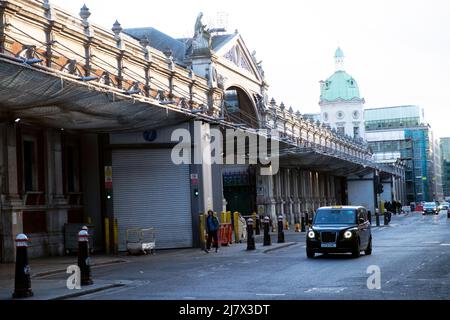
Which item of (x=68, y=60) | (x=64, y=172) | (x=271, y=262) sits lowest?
(x=271, y=262)

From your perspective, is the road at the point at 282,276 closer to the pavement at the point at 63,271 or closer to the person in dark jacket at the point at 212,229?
the pavement at the point at 63,271

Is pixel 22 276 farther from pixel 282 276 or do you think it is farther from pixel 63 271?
pixel 63 271

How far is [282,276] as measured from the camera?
62.1 feet

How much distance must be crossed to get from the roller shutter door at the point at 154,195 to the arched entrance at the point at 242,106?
62.0 ft

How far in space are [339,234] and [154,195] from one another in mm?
11116

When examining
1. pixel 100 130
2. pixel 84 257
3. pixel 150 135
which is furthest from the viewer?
pixel 150 135

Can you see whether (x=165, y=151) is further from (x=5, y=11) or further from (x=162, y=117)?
(x=5, y=11)

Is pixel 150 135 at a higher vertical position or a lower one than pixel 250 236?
higher

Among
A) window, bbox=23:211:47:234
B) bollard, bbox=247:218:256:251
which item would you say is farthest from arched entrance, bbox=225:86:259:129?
window, bbox=23:211:47:234

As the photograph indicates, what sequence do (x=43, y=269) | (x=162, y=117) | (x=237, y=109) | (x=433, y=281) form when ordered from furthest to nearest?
(x=237, y=109), (x=162, y=117), (x=43, y=269), (x=433, y=281)

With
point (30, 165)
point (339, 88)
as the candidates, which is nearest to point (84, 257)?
point (30, 165)

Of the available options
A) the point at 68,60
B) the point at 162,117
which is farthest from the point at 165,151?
the point at 68,60

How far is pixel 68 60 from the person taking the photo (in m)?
28.5

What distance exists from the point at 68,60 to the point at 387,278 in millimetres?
15140
